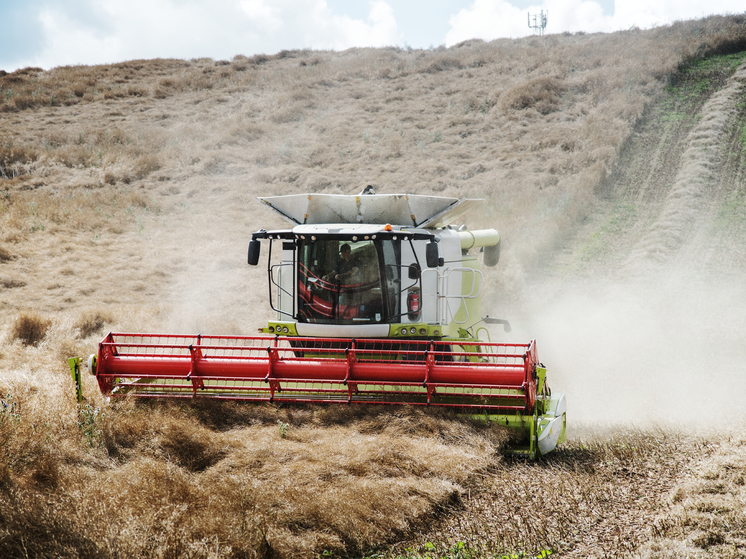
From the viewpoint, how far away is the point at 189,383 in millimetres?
7055

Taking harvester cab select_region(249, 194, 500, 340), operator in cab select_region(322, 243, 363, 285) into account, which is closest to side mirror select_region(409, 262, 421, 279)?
harvester cab select_region(249, 194, 500, 340)

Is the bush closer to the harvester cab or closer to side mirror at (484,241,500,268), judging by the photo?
the harvester cab

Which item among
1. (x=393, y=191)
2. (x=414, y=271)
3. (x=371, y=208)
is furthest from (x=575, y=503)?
(x=393, y=191)

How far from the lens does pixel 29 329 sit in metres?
10.7

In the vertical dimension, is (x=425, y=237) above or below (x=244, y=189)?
below

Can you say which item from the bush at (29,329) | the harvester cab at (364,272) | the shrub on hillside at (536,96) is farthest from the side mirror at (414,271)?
the shrub on hillside at (536,96)

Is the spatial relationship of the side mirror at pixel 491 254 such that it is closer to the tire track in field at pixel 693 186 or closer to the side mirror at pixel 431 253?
the side mirror at pixel 431 253

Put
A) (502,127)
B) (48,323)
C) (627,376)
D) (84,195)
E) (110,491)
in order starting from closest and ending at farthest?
(110,491) → (627,376) → (48,323) → (84,195) → (502,127)

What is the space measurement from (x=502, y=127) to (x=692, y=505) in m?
23.4

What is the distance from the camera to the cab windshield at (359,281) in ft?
24.2

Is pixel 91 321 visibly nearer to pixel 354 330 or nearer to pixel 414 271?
pixel 354 330

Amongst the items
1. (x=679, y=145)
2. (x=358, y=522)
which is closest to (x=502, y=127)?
(x=679, y=145)

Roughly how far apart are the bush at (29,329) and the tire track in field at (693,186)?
44.2ft

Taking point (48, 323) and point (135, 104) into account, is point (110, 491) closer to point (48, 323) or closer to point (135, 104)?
point (48, 323)
